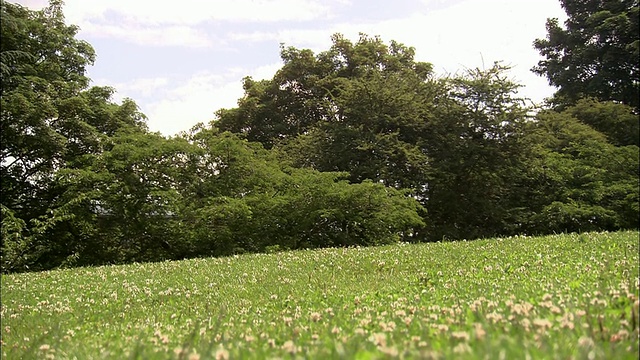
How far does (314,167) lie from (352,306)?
21241mm

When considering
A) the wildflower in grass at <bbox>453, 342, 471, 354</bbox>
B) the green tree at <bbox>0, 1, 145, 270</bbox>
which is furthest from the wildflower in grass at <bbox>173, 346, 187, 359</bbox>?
the green tree at <bbox>0, 1, 145, 270</bbox>

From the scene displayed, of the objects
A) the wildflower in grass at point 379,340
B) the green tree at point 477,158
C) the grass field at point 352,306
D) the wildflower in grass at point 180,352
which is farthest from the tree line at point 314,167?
the wildflower in grass at point 180,352

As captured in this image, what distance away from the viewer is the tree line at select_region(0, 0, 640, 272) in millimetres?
19203

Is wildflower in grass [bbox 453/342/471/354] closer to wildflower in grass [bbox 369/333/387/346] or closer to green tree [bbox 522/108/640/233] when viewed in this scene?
wildflower in grass [bbox 369/333/387/346]

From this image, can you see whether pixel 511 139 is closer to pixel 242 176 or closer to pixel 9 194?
pixel 242 176

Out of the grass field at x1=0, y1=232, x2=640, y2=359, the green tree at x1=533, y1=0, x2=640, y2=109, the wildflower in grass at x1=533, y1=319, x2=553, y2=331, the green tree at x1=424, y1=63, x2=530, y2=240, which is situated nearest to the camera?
the grass field at x1=0, y1=232, x2=640, y2=359

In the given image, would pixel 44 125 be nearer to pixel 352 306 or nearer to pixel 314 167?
pixel 314 167

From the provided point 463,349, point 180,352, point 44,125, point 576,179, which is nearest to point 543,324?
point 463,349

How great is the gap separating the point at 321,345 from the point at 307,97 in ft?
108

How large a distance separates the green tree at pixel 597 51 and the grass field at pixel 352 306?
3496mm

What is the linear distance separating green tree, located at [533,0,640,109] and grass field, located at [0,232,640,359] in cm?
350

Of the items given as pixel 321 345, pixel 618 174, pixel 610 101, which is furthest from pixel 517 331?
pixel 618 174

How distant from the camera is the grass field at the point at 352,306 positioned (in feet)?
10.5

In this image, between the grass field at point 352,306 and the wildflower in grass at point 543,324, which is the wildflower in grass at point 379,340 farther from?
the wildflower in grass at point 543,324
